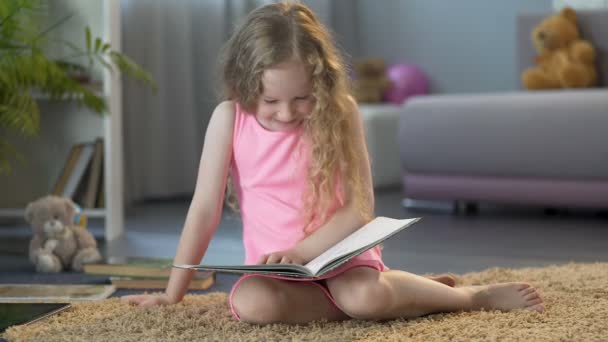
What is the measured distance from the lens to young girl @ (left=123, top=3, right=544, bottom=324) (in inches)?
53.2

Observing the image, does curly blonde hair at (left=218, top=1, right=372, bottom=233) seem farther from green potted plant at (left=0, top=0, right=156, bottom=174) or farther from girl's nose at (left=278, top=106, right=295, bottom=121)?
green potted plant at (left=0, top=0, right=156, bottom=174)

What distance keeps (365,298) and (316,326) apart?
10 cm

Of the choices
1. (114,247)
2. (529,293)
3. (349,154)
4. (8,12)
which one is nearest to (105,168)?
(114,247)

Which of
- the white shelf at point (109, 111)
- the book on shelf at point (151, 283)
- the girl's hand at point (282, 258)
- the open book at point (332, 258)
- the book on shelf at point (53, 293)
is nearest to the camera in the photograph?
the open book at point (332, 258)

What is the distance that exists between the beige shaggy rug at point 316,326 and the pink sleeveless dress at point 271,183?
141mm

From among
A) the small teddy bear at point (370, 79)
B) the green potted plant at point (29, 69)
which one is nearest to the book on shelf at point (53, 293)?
the green potted plant at point (29, 69)

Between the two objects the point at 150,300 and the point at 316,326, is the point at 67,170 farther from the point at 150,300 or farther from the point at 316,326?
the point at 316,326

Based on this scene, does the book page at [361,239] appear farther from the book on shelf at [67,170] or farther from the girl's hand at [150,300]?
the book on shelf at [67,170]

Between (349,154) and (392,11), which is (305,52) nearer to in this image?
(349,154)

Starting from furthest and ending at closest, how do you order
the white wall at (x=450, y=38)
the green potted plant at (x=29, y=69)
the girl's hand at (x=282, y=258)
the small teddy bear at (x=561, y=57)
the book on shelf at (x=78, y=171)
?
1. the white wall at (x=450, y=38)
2. the small teddy bear at (x=561, y=57)
3. the book on shelf at (x=78, y=171)
4. the green potted plant at (x=29, y=69)
5. the girl's hand at (x=282, y=258)

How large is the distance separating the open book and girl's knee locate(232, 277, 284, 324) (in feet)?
0.33

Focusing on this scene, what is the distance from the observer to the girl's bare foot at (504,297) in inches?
56.3

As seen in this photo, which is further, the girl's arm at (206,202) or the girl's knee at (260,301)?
the girl's arm at (206,202)

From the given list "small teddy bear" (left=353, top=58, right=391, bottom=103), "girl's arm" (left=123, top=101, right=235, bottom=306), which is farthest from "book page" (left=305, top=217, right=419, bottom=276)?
"small teddy bear" (left=353, top=58, right=391, bottom=103)
